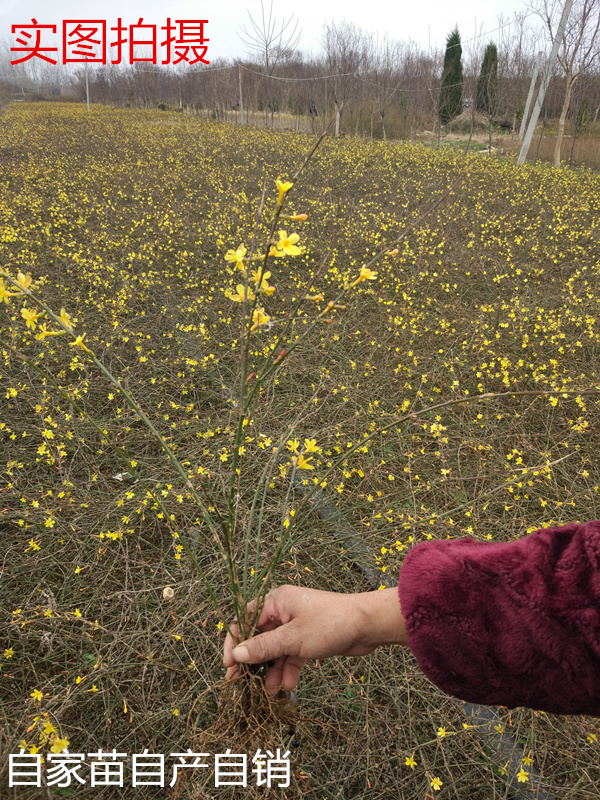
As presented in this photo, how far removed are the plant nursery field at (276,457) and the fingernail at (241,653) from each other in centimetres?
17

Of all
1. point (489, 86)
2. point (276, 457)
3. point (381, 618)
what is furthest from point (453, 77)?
point (381, 618)

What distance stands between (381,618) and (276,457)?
0.48 m

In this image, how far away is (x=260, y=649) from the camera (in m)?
1.01

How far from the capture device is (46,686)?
1.55 meters

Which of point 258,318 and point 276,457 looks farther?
point 276,457

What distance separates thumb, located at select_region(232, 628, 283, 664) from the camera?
3.26 ft

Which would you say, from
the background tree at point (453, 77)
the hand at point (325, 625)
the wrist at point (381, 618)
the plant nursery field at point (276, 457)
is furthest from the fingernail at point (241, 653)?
the background tree at point (453, 77)

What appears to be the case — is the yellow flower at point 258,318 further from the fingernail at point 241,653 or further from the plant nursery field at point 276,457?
the fingernail at point 241,653

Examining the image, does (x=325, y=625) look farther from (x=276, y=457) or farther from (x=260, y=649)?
(x=276, y=457)

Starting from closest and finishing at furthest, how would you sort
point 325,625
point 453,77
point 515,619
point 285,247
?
point 515,619 < point 285,247 < point 325,625 < point 453,77

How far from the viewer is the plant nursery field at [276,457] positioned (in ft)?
4.56

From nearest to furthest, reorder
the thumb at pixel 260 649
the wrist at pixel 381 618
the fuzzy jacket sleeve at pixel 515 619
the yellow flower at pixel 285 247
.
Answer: the fuzzy jacket sleeve at pixel 515 619
the yellow flower at pixel 285 247
the wrist at pixel 381 618
the thumb at pixel 260 649

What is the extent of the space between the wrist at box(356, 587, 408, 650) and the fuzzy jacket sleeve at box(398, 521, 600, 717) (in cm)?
12

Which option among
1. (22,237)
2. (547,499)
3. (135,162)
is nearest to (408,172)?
(135,162)
